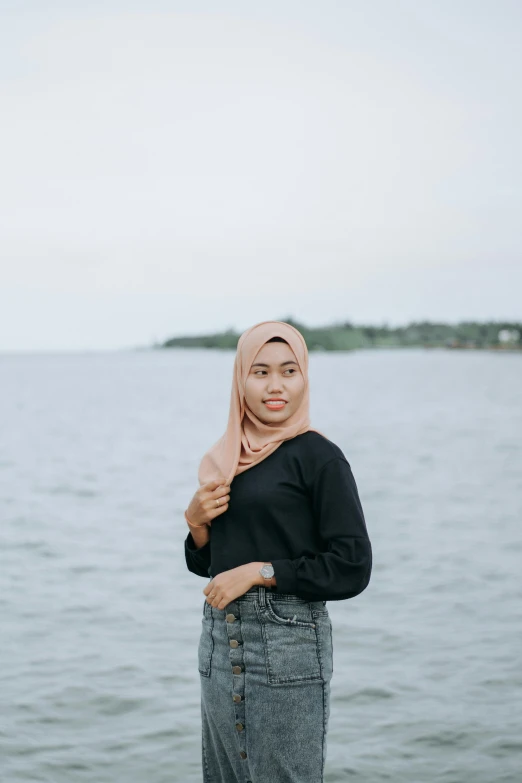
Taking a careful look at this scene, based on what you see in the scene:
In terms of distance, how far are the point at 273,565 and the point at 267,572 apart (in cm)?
2

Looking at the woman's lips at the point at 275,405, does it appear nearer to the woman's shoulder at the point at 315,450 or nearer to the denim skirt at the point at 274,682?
the woman's shoulder at the point at 315,450

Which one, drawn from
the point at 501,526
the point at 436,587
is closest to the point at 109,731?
the point at 436,587

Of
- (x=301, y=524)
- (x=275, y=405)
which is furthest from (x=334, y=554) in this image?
(x=275, y=405)

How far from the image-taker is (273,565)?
2428 mm

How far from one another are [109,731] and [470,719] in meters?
1.95

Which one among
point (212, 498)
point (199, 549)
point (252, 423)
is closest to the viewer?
point (212, 498)

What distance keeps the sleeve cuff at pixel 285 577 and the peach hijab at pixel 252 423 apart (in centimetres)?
26

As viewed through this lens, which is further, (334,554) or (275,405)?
(275,405)

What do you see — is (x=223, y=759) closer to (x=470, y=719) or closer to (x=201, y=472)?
(x=201, y=472)

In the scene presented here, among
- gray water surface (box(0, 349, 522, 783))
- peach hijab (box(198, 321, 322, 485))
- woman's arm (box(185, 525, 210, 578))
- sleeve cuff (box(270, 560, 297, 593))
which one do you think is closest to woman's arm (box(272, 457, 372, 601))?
sleeve cuff (box(270, 560, 297, 593))

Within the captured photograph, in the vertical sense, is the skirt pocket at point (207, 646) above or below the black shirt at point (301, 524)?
below

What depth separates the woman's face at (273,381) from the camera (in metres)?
2.52

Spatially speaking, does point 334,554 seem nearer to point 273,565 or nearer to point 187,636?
point 273,565

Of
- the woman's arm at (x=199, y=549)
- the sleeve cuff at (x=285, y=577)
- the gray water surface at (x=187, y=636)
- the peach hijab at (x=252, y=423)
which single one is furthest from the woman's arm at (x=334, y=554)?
the gray water surface at (x=187, y=636)
